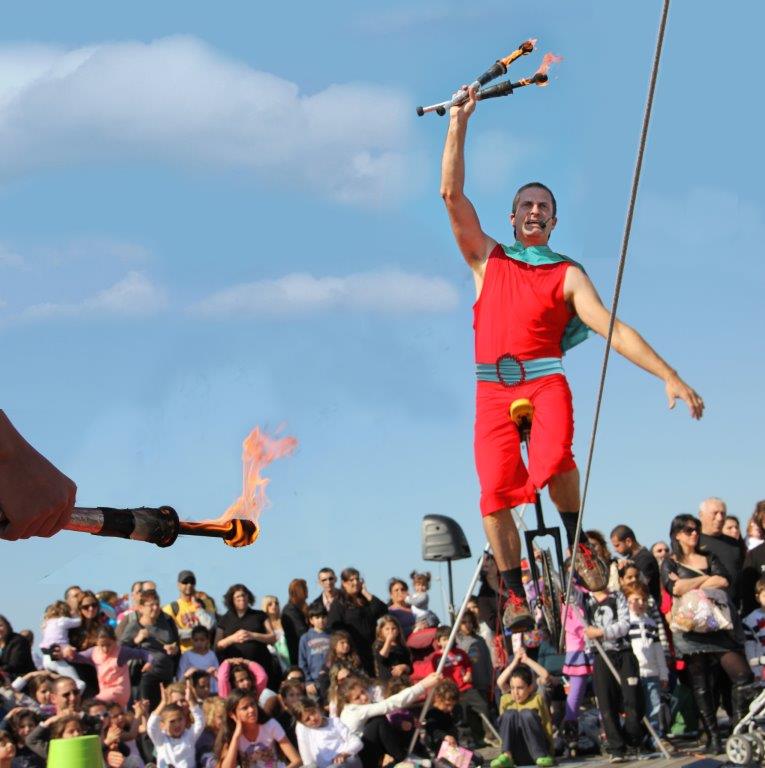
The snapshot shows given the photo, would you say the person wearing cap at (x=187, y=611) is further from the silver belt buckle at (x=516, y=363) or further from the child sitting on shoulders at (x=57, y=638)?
the silver belt buckle at (x=516, y=363)

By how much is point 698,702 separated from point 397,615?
8.00ft

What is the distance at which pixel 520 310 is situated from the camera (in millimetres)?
6309

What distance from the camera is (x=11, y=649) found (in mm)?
9281

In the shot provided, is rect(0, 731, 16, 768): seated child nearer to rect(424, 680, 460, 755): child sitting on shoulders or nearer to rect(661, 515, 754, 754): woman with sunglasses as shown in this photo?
rect(424, 680, 460, 755): child sitting on shoulders

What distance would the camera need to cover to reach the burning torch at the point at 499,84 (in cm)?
575

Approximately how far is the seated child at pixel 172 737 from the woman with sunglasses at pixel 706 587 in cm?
336

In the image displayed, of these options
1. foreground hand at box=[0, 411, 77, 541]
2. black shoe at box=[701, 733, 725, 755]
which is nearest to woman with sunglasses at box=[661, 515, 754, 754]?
black shoe at box=[701, 733, 725, 755]

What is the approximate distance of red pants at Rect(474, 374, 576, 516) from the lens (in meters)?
6.13

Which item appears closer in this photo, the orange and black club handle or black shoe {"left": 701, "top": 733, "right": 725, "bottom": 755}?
the orange and black club handle

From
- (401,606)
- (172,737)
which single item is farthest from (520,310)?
(401,606)

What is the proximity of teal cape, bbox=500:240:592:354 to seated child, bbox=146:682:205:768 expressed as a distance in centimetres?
374

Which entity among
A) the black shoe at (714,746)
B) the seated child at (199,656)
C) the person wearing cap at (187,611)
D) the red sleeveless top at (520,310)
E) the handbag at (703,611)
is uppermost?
the red sleeveless top at (520,310)

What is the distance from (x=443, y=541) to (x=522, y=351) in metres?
3.14

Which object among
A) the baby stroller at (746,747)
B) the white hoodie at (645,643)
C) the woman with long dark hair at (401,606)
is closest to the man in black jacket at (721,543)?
the white hoodie at (645,643)
